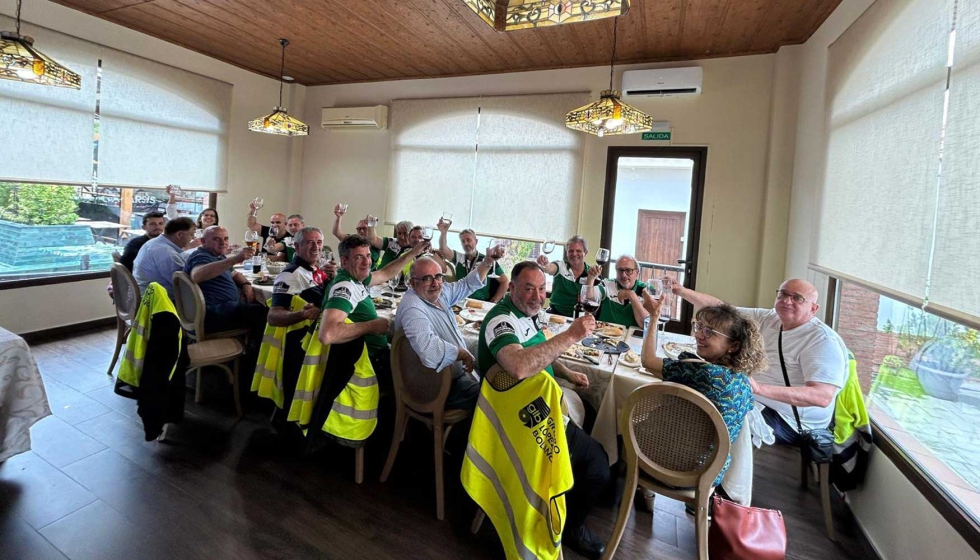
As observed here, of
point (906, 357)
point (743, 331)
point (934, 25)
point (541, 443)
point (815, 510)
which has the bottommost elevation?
point (815, 510)

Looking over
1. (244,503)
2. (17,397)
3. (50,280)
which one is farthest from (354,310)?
(50,280)

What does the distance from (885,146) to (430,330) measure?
2762 mm

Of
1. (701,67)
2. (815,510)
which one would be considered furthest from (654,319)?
(701,67)

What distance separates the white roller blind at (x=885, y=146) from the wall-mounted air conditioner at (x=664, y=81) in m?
1.17

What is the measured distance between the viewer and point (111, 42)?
4.67 m

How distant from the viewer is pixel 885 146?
8.48ft

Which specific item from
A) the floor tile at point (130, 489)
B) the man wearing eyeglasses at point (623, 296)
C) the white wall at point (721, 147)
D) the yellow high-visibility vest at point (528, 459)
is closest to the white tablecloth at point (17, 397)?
the floor tile at point (130, 489)

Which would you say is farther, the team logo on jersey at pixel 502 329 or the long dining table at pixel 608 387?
the long dining table at pixel 608 387

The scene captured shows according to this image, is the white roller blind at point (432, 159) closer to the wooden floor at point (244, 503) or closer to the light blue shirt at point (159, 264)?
the light blue shirt at point (159, 264)

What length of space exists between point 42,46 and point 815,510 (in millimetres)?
6954

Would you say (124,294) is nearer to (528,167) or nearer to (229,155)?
(229,155)

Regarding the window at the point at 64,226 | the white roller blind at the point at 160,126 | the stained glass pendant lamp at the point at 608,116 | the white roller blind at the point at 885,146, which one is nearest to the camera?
the white roller blind at the point at 885,146

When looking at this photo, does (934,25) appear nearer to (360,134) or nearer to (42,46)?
(360,134)

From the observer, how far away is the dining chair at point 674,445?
5.64ft
